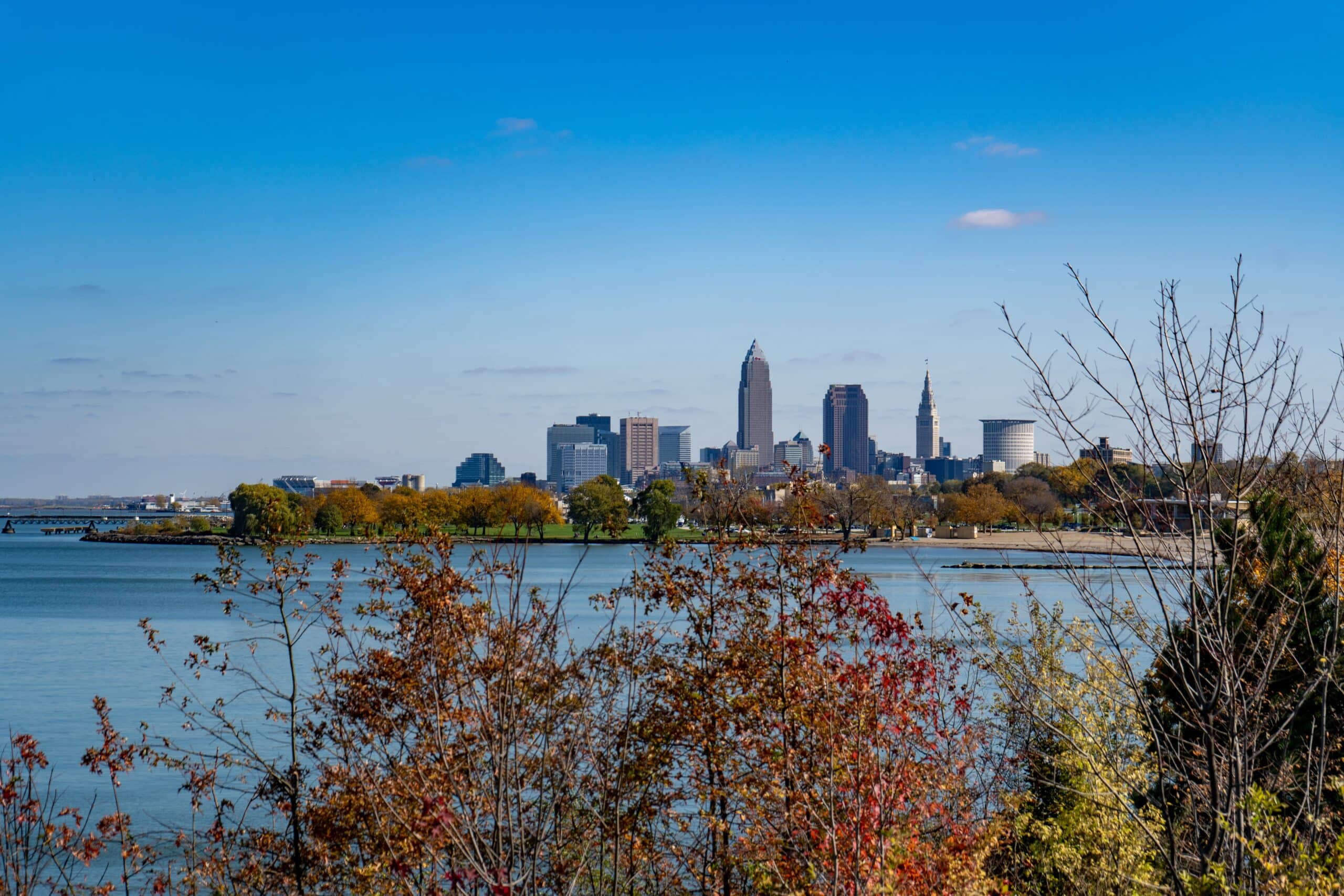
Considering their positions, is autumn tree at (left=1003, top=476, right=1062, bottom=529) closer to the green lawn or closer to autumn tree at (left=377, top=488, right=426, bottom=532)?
the green lawn

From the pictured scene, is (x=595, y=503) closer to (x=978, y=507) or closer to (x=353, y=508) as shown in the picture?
(x=353, y=508)

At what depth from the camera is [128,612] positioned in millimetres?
44812

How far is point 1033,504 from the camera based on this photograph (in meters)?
72.6

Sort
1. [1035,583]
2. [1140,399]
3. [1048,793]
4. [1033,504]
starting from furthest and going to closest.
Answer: [1033,504], [1035,583], [1048,793], [1140,399]

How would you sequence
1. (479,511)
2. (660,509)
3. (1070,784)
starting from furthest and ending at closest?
1. (479,511)
2. (660,509)
3. (1070,784)

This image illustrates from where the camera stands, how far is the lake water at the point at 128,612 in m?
20.6

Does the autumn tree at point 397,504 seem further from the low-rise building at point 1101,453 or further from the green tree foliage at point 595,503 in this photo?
the low-rise building at point 1101,453

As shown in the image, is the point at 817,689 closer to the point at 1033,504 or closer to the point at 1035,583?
the point at 1035,583

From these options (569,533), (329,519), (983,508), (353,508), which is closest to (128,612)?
(329,519)

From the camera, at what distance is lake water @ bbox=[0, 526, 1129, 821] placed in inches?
813

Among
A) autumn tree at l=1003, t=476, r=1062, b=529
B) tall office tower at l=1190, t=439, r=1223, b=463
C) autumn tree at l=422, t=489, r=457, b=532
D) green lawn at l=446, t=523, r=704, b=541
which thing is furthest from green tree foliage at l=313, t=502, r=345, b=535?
tall office tower at l=1190, t=439, r=1223, b=463

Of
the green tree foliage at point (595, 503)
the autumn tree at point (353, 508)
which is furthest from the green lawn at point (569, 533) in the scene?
the autumn tree at point (353, 508)

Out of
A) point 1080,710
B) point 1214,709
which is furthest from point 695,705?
point 1080,710

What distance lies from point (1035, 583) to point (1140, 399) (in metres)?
59.1
